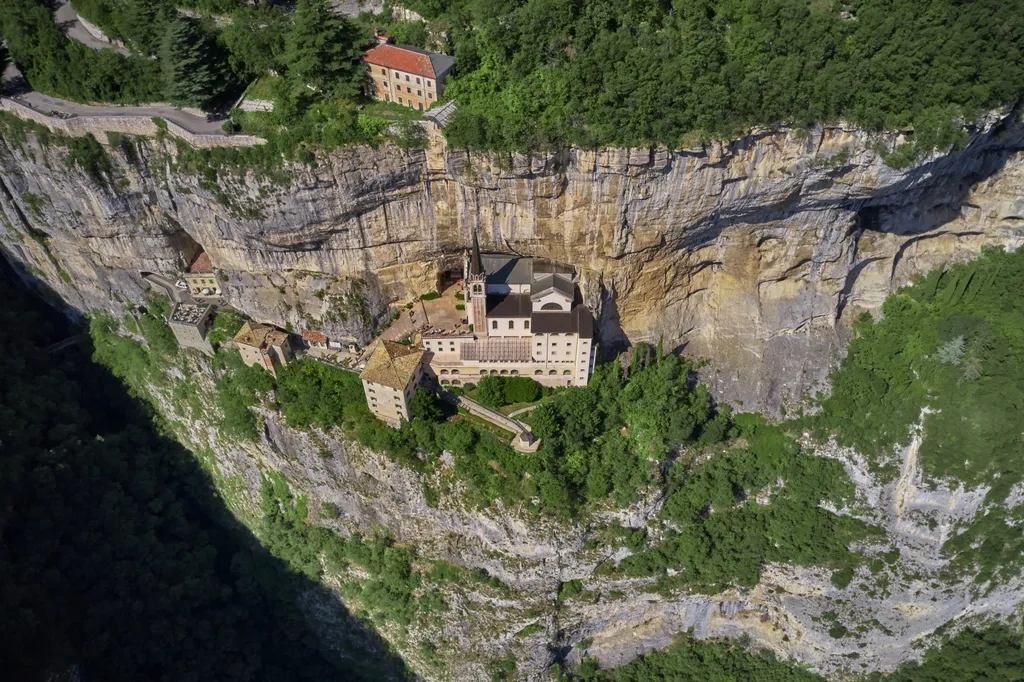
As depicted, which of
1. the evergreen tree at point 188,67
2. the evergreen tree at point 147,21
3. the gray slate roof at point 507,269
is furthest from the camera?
the gray slate roof at point 507,269

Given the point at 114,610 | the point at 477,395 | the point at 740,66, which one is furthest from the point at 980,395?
the point at 114,610

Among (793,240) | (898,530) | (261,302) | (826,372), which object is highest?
(793,240)

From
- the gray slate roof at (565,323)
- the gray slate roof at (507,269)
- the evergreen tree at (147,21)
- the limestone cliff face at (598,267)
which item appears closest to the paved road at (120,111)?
the limestone cliff face at (598,267)

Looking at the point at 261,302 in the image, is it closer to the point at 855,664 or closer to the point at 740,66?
the point at 740,66

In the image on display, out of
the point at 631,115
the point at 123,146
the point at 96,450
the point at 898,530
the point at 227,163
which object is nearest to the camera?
the point at 631,115

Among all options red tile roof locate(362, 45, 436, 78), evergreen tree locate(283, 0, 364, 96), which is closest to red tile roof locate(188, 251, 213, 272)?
evergreen tree locate(283, 0, 364, 96)

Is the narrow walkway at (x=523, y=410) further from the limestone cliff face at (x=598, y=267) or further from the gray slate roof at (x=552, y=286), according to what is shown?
the gray slate roof at (x=552, y=286)
